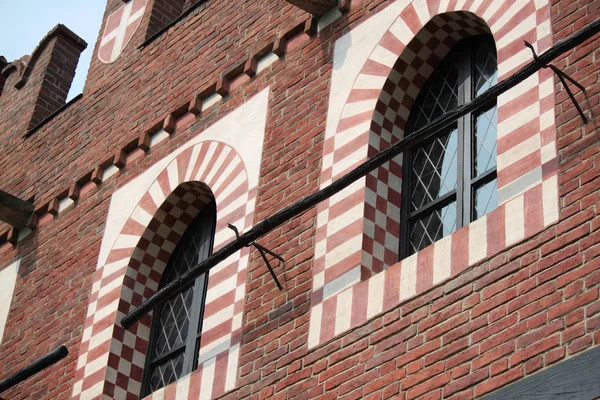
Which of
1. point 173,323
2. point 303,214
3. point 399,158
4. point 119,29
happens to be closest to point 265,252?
point 303,214

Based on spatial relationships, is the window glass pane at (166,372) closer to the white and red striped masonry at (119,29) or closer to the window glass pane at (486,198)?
the window glass pane at (486,198)

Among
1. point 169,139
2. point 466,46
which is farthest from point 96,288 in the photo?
point 466,46

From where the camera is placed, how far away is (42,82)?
1470cm

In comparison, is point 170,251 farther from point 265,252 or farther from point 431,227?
point 431,227

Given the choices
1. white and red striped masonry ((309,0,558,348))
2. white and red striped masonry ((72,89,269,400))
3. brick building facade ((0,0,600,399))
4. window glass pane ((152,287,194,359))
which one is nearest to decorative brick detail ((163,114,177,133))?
brick building facade ((0,0,600,399))

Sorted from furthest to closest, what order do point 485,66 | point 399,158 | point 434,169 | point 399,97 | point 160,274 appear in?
point 160,274
point 399,97
point 399,158
point 485,66
point 434,169

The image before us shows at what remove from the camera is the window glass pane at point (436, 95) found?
988 cm

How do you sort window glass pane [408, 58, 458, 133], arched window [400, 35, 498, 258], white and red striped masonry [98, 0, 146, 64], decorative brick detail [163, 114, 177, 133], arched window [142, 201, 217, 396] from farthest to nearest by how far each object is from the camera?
white and red striped masonry [98, 0, 146, 64] → decorative brick detail [163, 114, 177, 133] → arched window [142, 201, 217, 396] → window glass pane [408, 58, 458, 133] → arched window [400, 35, 498, 258]

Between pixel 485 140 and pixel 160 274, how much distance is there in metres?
3.41

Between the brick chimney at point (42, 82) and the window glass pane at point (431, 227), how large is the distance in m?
6.29

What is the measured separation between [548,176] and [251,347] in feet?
8.23

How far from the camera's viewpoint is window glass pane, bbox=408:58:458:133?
9883 mm

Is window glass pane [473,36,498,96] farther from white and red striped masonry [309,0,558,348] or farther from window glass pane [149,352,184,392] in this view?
window glass pane [149,352,184,392]

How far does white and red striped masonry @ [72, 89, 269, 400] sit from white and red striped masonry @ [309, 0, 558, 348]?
0.86 meters
